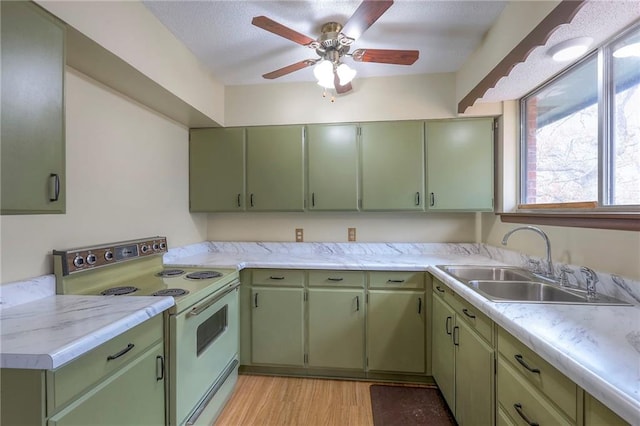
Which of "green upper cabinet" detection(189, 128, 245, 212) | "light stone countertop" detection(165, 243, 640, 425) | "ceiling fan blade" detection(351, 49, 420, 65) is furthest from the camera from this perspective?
"green upper cabinet" detection(189, 128, 245, 212)

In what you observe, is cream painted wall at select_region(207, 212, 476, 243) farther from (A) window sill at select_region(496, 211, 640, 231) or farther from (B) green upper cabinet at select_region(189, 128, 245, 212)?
(A) window sill at select_region(496, 211, 640, 231)

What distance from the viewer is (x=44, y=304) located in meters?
1.22

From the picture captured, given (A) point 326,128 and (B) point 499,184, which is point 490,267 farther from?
(A) point 326,128

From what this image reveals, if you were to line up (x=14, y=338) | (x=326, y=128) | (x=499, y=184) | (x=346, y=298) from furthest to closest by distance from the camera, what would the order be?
(x=326, y=128), (x=499, y=184), (x=346, y=298), (x=14, y=338)

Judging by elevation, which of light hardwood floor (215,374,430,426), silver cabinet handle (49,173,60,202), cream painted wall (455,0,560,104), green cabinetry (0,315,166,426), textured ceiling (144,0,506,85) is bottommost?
light hardwood floor (215,374,430,426)

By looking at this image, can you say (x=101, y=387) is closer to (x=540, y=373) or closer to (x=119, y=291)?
(x=119, y=291)

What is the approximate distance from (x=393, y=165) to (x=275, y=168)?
1088 mm

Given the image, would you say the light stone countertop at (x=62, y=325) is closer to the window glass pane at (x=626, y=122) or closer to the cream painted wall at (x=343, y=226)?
the cream painted wall at (x=343, y=226)

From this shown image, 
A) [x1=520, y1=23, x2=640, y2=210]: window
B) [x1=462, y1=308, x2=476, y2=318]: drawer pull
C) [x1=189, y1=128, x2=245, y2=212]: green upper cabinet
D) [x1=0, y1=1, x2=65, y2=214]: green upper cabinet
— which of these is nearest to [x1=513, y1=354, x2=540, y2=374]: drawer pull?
[x1=462, y1=308, x2=476, y2=318]: drawer pull

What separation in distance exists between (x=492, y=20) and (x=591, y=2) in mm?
682

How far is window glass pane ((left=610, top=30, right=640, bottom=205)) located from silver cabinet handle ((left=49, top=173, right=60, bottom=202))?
259 cm

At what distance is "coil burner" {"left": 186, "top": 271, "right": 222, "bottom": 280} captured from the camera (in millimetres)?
1838

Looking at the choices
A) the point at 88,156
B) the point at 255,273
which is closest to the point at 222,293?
the point at 255,273

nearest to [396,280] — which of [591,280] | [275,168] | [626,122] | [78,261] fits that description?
[591,280]
